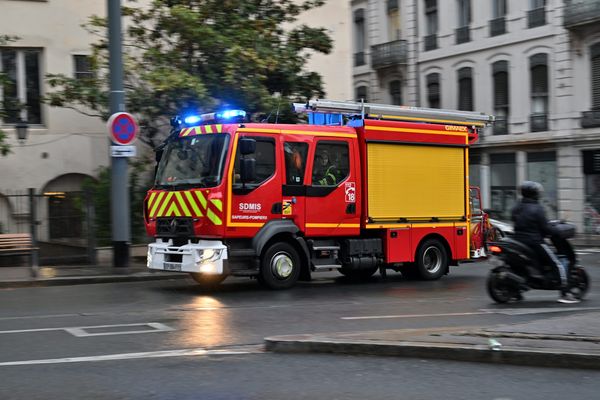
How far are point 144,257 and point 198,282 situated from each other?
409 centimetres

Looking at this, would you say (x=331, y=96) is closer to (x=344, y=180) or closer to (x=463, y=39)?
(x=344, y=180)

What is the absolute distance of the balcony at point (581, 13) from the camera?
27391 mm

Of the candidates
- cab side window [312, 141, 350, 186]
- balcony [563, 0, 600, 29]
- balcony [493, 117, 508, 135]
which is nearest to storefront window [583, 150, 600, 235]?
balcony [493, 117, 508, 135]

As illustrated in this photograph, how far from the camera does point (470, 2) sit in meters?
33.2

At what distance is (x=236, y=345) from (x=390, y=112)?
7.16 metres

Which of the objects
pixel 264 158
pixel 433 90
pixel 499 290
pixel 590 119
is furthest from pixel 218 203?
pixel 433 90

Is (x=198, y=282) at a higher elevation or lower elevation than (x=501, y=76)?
lower

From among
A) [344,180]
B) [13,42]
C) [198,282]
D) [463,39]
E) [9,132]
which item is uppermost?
[463,39]

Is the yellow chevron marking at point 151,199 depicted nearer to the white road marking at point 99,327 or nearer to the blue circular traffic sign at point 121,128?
the blue circular traffic sign at point 121,128

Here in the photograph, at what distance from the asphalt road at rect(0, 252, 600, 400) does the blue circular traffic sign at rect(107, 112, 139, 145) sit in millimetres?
3270

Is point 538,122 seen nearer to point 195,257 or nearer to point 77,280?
point 77,280

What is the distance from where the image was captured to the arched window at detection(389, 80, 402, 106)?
37500mm

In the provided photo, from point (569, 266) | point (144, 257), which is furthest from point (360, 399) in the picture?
point (144, 257)

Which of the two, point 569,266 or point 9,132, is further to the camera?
point 9,132
